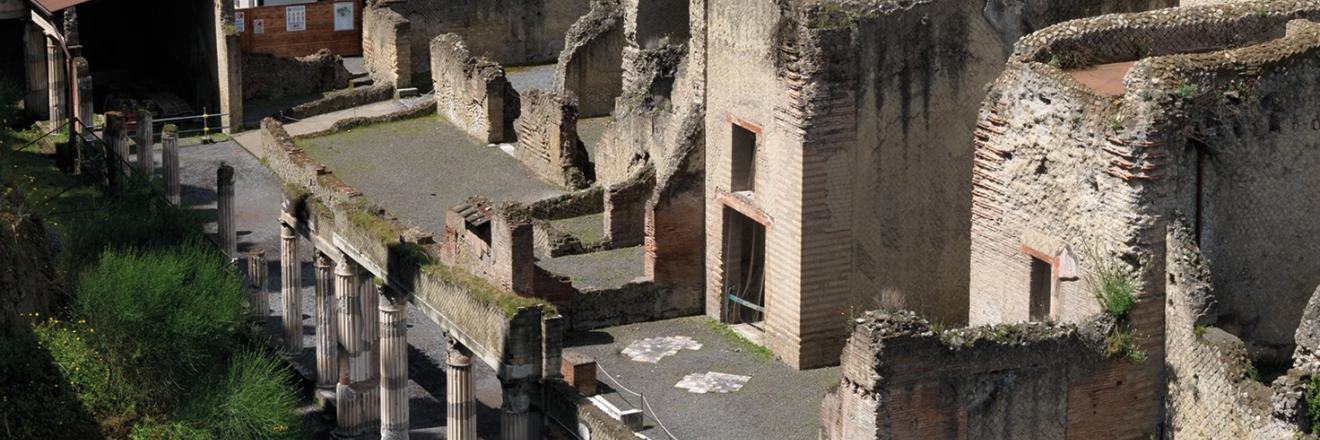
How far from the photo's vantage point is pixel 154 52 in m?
64.2

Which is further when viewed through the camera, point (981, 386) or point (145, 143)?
point (145, 143)

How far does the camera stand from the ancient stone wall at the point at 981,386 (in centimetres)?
3459

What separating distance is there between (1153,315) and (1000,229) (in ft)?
8.23

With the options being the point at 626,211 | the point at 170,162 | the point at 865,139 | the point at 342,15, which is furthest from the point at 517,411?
the point at 342,15

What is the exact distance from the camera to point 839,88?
40.7 metres

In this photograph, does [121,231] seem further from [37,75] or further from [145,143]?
[37,75]

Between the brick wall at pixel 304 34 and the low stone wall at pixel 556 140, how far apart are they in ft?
36.0

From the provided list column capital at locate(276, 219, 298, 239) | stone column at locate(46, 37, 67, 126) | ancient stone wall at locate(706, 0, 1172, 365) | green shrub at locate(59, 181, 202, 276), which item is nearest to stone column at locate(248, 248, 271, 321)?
green shrub at locate(59, 181, 202, 276)

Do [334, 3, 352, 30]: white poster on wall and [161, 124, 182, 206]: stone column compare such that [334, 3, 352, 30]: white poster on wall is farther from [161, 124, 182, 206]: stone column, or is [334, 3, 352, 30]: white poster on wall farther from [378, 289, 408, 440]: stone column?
[378, 289, 408, 440]: stone column

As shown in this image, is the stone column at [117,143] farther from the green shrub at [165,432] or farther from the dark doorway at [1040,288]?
the dark doorway at [1040,288]

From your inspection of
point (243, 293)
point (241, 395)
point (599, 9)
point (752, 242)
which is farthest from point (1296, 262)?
point (599, 9)

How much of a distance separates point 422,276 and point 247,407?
3.06m

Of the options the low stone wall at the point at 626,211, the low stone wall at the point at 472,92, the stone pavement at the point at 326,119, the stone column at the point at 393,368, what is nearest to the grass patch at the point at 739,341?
the low stone wall at the point at 626,211

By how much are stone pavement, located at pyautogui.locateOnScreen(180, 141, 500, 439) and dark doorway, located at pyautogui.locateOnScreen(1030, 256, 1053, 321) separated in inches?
372
